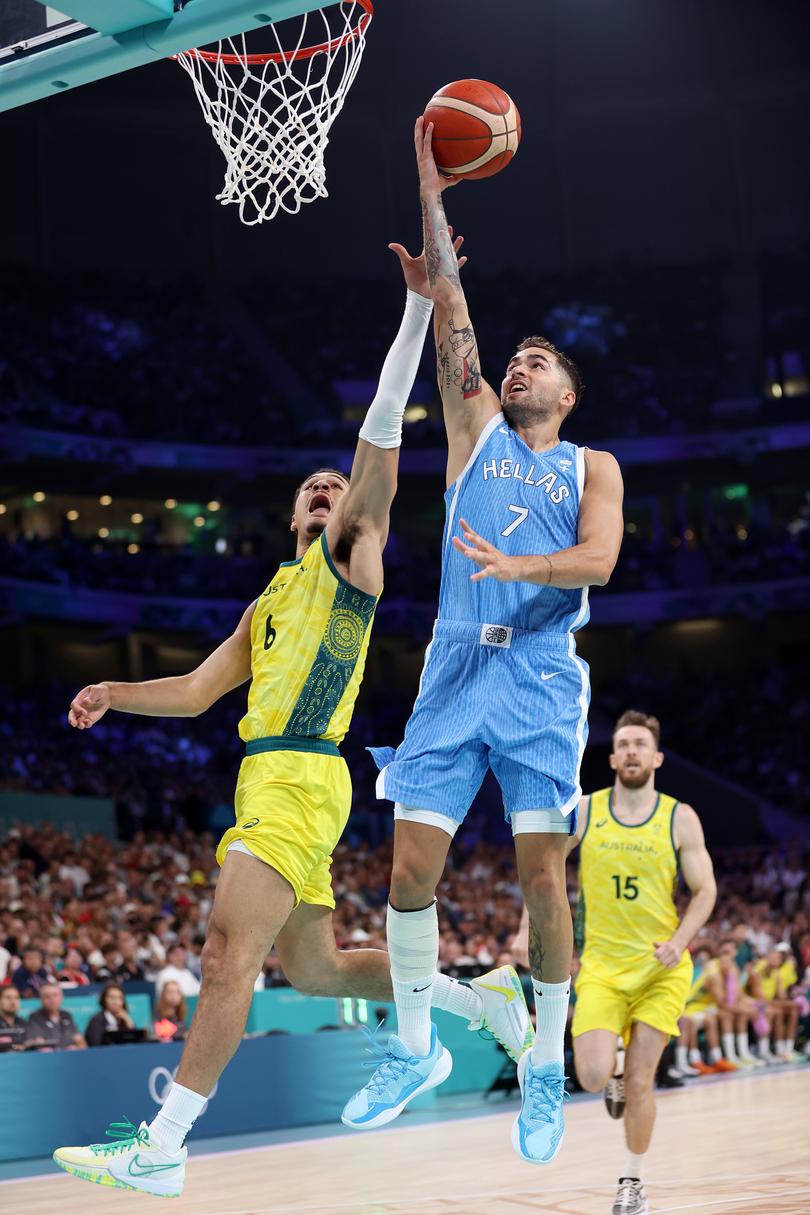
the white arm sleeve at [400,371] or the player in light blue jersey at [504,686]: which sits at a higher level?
the white arm sleeve at [400,371]

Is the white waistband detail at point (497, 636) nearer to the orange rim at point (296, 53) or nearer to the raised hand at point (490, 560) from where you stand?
the raised hand at point (490, 560)

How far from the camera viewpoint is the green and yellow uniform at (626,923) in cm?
723

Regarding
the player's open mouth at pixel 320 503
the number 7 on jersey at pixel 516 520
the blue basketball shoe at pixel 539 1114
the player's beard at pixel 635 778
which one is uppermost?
the player's open mouth at pixel 320 503

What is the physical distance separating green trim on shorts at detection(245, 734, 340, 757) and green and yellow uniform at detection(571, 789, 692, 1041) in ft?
7.59

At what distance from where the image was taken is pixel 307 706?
19.0ft

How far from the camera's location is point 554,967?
5090 millimetres

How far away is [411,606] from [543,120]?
12911 mm

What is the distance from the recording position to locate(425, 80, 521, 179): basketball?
5.28 meters

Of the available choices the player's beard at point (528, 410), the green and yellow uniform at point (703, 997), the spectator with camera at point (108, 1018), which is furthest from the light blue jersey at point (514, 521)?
the green and yellow uniform at point (703, 997)

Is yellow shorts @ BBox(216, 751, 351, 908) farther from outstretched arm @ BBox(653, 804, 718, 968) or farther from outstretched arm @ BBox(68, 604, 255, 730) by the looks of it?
outstretched arm @ BBox(653, 804, 718, 968)

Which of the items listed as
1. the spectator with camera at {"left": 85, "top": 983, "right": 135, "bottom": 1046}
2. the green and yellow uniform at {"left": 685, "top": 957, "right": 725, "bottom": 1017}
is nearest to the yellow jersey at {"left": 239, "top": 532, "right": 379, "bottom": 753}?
the spectator with camera at {"left": 85, "top": 983, "right": 135, "bottom": 1046}

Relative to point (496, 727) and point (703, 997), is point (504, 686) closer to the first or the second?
point (496, 727)

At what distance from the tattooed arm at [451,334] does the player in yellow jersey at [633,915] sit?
2.50 metres

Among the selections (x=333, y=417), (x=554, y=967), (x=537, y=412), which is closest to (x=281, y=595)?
(x=537, y=412)
